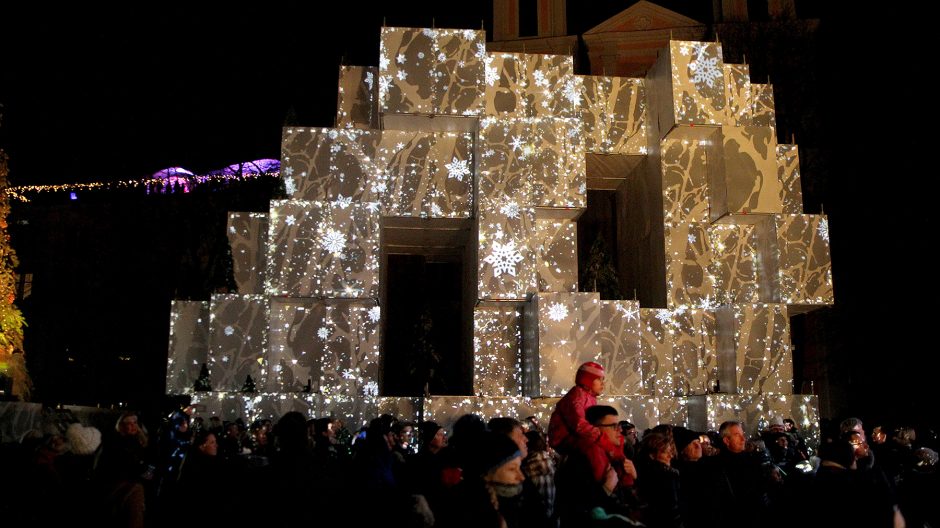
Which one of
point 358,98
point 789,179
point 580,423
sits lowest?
point 580,423

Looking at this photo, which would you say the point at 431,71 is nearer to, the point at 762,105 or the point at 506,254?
the point at 506,254

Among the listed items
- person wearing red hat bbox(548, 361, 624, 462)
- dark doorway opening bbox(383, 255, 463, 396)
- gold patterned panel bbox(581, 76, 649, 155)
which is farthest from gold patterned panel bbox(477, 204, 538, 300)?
person wearing red hat bbox(548, 361, 624, 462)

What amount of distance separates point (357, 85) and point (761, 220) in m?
7.57

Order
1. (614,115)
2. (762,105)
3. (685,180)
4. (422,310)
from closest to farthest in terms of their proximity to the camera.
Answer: (685,180)
(762,105)
(614,115)
(422,310)

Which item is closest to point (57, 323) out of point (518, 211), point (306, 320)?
point (306, 320)

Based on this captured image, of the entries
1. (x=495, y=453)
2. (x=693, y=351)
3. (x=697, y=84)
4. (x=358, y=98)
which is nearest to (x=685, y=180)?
(x=697, y=84)

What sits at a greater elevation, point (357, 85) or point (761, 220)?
point (357, 85)

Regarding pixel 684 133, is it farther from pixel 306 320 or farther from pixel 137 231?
pixel 137 231

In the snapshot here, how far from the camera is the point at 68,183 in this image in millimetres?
31953

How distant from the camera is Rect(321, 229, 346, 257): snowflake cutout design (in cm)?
1380

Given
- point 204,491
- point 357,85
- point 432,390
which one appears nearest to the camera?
→ point 204,491

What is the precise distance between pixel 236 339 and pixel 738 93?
32.4 ft

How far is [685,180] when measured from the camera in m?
14.9

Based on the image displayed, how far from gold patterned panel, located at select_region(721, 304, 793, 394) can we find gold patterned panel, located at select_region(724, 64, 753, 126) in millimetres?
3418
